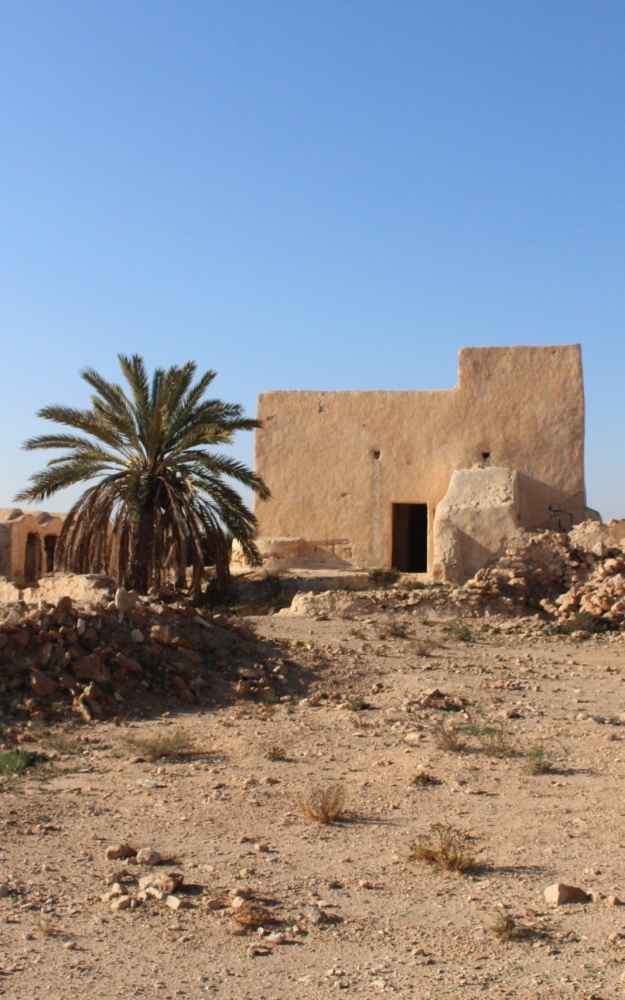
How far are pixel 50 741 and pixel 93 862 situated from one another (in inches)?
98.3

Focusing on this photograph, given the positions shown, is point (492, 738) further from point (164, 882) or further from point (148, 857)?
point (164, 882)

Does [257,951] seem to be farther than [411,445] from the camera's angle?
No

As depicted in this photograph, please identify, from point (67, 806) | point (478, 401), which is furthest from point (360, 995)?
point (478, 401)

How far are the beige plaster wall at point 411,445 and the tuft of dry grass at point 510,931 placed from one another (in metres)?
12.2

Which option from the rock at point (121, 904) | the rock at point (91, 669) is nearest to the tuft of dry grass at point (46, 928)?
the rock at point (121, 904)

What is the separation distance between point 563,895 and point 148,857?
2.00m

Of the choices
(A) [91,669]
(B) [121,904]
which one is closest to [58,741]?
(A) [91,669]

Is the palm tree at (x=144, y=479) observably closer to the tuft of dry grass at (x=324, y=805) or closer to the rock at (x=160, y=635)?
the rock at (x=160, y=635)

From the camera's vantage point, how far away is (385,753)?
278 inches

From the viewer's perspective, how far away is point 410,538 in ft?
63.9

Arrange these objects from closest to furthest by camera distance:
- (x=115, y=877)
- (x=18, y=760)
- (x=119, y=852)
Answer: (x=115, y=877) < (x=119, y=852) < (x=18, y=760)

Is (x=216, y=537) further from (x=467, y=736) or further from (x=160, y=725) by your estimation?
(x=467, y=736)

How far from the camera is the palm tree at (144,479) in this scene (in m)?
13.9

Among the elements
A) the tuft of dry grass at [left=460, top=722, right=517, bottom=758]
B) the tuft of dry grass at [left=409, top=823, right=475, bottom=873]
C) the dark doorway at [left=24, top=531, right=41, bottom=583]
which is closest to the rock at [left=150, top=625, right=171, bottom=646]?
the tuft of dry grass at [left=460, top=722, right=517, bottom=758]
